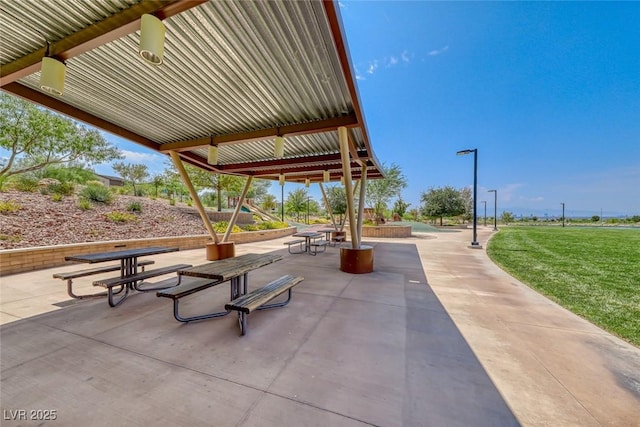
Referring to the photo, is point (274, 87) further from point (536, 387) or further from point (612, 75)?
point (612, 75)

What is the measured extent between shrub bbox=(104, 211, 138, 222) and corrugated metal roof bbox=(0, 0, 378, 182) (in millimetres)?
6347

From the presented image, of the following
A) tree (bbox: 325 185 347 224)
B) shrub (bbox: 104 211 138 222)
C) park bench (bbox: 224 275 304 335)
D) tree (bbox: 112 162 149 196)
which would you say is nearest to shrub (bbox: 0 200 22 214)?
shrub (bbox: 104 211 138 222)

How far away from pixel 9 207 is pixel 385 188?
2185 cm

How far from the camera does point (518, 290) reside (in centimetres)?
480

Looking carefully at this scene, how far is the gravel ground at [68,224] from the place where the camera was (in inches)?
271

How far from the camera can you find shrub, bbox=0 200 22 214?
7.52m

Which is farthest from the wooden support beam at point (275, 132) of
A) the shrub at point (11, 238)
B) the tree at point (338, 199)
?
the tree at point (338, 199)

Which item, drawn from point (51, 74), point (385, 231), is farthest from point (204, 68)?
point (385, 231)

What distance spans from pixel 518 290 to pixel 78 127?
50.4 ft

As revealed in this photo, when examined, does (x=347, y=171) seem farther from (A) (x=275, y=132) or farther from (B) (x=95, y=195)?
(B) (x=95, y=195)

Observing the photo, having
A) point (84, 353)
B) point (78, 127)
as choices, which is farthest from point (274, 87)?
point (78, 127)

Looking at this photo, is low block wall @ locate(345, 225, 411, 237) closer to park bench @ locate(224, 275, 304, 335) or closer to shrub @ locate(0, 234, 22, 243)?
park bench @ locate(224, 275, 304, 335)

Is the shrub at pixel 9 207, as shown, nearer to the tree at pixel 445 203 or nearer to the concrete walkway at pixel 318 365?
the concrete walkway at pixel 318 365

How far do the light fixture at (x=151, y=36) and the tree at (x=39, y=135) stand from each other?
32.0 feet
